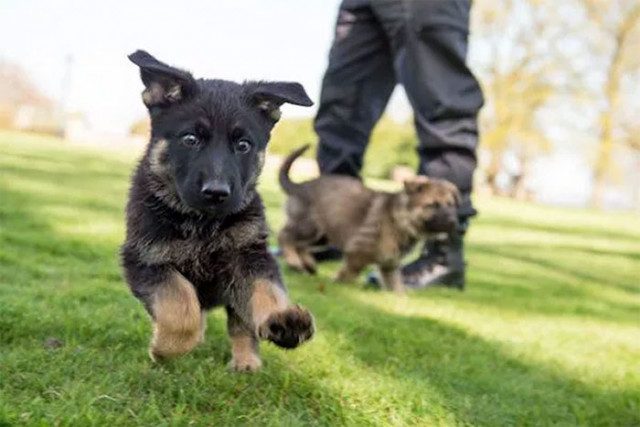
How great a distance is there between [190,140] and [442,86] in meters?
3.09

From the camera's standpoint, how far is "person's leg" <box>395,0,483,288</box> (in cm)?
566

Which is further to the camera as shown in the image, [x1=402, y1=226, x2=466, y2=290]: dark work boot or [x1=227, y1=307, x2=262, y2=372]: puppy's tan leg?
[x1=402, y1=226, x2=466, y2=290]: dark work boot

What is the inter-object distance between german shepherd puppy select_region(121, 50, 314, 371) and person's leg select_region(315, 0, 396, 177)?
3.26 meters

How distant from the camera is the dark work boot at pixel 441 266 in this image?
6.23 meters

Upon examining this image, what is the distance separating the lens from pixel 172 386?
9.20 feet

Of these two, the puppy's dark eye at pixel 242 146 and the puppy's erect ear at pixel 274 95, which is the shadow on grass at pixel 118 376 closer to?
the puppy's dark eye at pixel 242 146

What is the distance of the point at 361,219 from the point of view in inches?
252

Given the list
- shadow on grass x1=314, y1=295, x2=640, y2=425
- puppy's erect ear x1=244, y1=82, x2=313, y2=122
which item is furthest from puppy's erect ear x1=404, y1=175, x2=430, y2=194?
puppy's erect ear x1=244, y1=82, x2=313, y2=122

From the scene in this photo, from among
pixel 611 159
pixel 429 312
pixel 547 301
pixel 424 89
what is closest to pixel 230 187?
pixel 429 312

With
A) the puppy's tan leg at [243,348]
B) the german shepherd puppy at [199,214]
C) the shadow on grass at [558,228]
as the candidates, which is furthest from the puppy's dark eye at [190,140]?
the shadow on grass at [558,228]

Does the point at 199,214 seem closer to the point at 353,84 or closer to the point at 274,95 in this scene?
the point at 274,95

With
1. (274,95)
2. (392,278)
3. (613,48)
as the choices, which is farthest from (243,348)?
(613,48)

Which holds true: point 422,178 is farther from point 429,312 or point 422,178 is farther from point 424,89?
point 429,312

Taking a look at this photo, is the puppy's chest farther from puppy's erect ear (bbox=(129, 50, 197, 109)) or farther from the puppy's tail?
the puppy's tail
